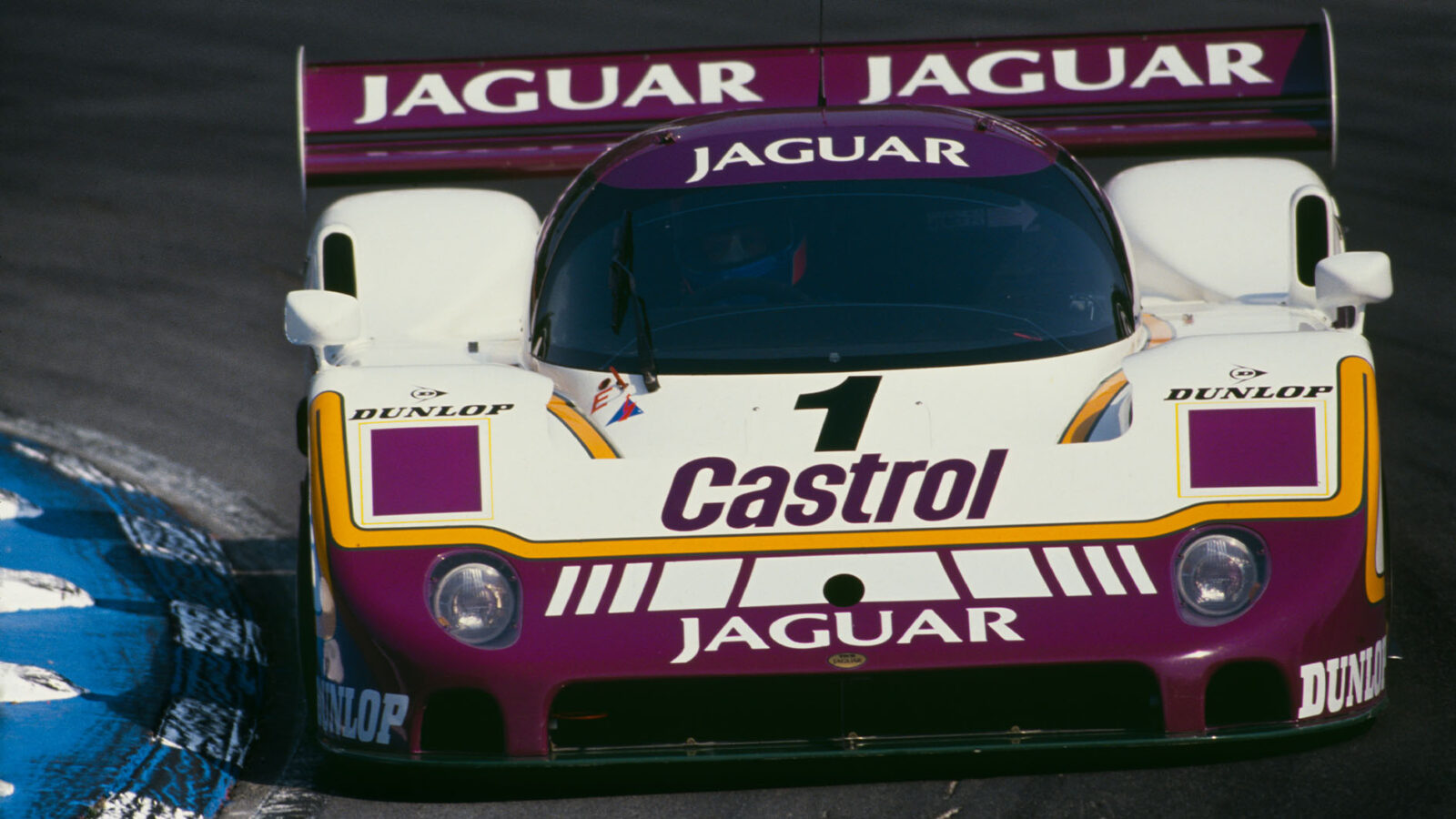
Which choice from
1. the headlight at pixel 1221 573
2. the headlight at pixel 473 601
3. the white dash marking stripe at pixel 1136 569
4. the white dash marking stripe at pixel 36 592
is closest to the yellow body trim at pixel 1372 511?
the headlight at pixel 1221 573

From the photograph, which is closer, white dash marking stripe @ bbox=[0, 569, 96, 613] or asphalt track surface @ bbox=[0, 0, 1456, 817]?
asphalt track surface @ bbox=[0, 0, 1456, 817]

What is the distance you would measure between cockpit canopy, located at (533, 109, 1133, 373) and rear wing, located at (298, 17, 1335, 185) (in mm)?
1167

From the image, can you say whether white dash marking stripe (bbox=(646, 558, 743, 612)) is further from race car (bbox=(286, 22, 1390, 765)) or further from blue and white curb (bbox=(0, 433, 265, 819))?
blue and white curb (bbox=(0, 433, 265, 819))

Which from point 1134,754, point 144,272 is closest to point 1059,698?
point 1134,754

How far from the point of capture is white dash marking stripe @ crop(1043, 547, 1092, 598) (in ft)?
12.5

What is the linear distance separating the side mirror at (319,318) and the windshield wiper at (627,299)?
68 cm

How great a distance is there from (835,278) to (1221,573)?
4.37 ft

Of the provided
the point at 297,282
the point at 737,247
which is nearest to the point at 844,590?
the point at 737,247

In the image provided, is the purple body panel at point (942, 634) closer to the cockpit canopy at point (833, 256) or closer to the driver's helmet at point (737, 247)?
the cockpit canopy at point (833, 256)

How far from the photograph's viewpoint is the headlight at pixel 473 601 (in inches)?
152

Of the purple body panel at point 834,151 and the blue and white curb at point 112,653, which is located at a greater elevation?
the purple body panel at point 834,151

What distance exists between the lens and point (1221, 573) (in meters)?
3.86

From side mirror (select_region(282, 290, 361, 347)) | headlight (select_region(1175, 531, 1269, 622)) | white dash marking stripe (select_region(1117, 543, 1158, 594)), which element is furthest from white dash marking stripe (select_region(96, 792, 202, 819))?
headlight (select_region(1175, 531, 1269, 622))

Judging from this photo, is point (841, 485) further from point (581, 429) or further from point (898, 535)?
point (581, 429)
